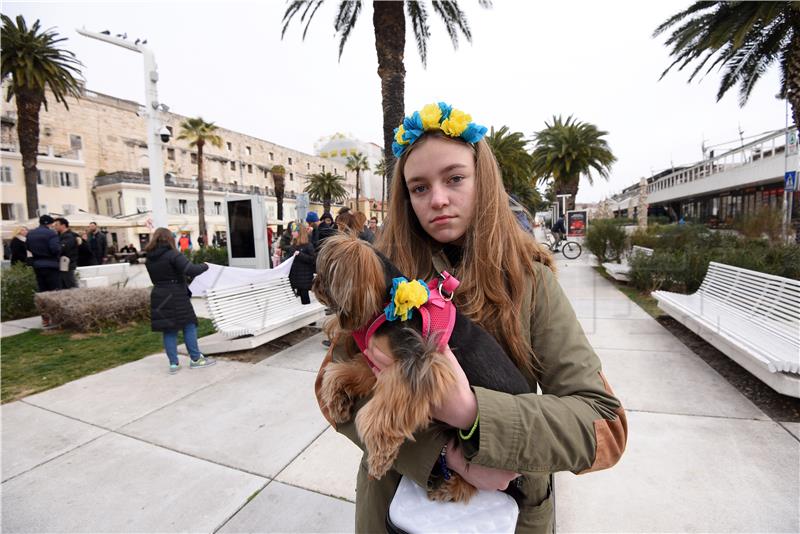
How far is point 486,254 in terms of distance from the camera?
1.17 m

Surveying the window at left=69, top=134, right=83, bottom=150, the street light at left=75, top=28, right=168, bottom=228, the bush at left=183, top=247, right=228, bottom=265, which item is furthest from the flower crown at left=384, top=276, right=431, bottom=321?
the window at left=69, top=134, right=83, bottom=150

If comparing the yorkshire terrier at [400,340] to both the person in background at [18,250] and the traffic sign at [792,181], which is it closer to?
the traffic sign at [792,181]

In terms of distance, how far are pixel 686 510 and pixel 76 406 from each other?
232 inches

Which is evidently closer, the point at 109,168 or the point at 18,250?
the point at 18,250

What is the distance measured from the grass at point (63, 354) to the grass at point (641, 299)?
889 centimetres

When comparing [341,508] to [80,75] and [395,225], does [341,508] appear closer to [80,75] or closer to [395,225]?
[395,225]

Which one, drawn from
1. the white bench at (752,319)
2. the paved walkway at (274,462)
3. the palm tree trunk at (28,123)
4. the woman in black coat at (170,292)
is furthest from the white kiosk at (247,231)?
the palm tree trunk at (28,123)

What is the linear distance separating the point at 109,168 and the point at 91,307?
54.2 meters

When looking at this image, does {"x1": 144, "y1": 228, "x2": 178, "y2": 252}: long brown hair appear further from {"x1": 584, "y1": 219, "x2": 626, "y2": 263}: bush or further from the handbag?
{"x1": 584, "y1": 219, "x2": 626, "y2": 263}: bush

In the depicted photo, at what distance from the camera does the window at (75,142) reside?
4528cm

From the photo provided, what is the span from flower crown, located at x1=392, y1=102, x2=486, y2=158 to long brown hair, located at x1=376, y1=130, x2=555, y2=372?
25mm

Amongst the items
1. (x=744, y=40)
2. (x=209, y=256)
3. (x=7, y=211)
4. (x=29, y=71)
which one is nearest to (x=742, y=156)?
(x=744, y=40)

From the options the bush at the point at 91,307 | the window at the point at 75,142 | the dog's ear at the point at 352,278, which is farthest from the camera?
the window at the point at 75,142

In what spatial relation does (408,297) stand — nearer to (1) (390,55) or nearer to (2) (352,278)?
(2) (352,278)
